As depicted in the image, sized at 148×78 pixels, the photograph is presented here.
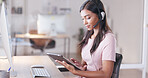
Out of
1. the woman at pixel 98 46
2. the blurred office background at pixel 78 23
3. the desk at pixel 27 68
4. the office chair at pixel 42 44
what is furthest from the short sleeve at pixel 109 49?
the office chair at pixel 42 44

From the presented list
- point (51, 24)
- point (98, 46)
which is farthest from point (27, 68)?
point (51, 24)

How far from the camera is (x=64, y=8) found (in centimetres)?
356

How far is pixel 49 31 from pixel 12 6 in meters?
0.62

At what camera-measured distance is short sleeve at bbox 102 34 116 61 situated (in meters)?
1.64

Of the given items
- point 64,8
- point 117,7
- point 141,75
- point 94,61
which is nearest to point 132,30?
point 117,7

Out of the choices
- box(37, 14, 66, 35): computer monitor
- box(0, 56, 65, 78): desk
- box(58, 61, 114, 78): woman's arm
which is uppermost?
box(37, 14, 66, 35): computer monitor

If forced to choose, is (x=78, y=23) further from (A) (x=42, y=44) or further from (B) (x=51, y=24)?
(A) (x=42, y=44)

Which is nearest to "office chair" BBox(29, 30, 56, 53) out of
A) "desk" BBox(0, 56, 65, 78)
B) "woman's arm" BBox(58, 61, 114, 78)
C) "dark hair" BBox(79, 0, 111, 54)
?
"desk" BBox(0, 56, 65, 78)

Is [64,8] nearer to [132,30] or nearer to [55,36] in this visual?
[55,36]

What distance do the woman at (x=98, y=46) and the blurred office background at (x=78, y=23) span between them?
179 cm

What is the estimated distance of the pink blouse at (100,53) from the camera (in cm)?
165

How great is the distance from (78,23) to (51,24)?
385mm

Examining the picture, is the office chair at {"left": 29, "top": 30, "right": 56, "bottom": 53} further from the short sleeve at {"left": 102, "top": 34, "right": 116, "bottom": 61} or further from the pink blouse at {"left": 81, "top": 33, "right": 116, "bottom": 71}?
the short sleeve at {"left": 102, "top": 34, "right": 116, "bottom": 61}

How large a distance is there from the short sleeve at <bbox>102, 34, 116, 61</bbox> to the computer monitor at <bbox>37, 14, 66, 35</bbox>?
1975 mm
